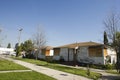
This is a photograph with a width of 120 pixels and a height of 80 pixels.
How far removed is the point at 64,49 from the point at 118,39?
18.0 metres

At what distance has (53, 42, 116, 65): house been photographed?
28.9 m

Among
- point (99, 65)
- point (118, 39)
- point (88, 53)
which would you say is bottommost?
point (99, 65)

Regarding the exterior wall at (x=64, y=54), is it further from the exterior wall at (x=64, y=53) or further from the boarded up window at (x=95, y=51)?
Result: the boarded up window at (x=95, y=51)

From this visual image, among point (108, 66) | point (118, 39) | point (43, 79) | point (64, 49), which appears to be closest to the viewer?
point (43, 79)

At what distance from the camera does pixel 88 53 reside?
32.0 metres

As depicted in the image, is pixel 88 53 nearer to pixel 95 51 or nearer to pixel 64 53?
pixel 95 51

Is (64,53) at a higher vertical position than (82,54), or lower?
higher

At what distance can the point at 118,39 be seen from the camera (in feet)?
74.3

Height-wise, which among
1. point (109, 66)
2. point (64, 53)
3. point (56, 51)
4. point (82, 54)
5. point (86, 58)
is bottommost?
point (109, 66)

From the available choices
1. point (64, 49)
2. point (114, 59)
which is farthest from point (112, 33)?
point (64, 49)

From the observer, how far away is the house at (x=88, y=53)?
94.7 feet

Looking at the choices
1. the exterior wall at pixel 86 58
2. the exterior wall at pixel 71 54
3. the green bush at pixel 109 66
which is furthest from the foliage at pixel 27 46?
the green bush at pixel 109 66

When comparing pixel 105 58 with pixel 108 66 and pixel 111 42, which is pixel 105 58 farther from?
pixel 111 42

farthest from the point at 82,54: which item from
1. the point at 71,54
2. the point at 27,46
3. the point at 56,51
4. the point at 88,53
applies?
the point at 27,46
